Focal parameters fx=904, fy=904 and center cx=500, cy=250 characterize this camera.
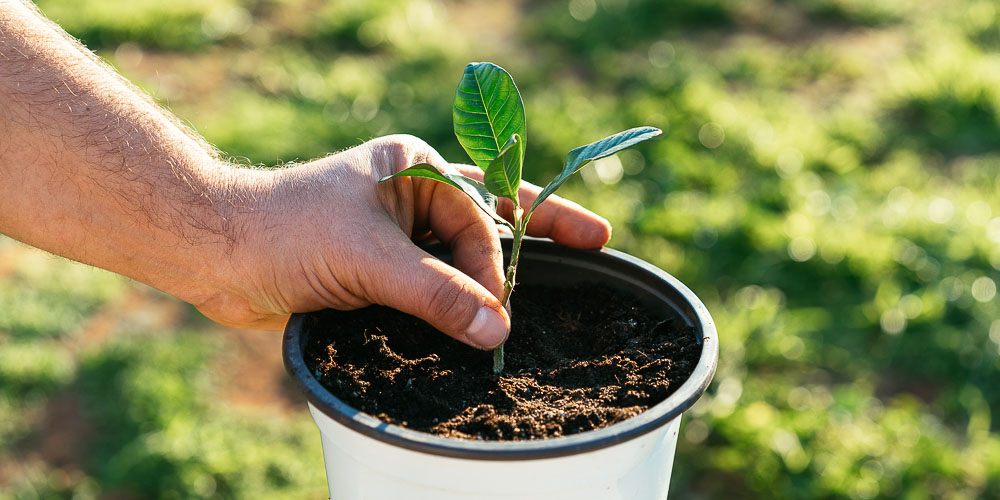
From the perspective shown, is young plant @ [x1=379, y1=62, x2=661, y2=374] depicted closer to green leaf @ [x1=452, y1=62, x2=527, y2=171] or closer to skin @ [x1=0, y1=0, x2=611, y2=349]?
green leaf @ [x1=452, y1=62, x2=527, y2=171]

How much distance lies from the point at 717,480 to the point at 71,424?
6.90ft

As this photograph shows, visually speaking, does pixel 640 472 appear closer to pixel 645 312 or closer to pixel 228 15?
pixel 645 312

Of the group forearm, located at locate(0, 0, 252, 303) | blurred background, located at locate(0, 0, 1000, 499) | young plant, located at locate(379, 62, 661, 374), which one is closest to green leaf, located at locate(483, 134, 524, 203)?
young plant, located at locate(379, 62, 661, 374)

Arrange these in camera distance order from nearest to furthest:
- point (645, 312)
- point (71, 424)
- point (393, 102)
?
point (645, 312) → point (71, 424) → point (393, 102)

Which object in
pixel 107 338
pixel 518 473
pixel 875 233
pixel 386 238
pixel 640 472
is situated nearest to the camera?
pixel 518 473

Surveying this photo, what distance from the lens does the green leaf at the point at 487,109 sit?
4.52 feet

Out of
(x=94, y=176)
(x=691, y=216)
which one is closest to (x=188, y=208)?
(x=94, y=176)

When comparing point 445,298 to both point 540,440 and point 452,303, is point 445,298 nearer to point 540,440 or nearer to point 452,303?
point 452,303

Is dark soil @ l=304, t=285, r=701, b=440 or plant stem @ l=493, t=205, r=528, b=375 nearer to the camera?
dark soil @ l=304, t=285, r=701, b=440

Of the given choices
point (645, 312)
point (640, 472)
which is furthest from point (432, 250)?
point (640, 472)

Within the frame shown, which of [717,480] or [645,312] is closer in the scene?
[645,312]

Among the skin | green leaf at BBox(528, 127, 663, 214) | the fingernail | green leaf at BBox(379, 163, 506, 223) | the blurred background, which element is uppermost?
green leaf at BBox(528, 127, 663, 214)

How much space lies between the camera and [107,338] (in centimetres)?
334

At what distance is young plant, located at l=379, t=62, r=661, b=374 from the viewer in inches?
51.6
